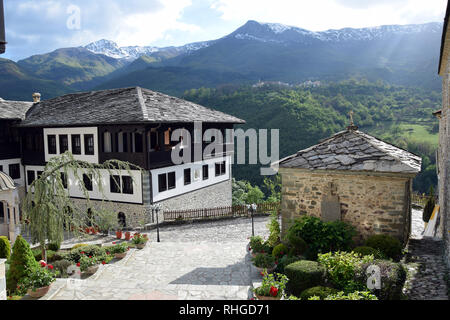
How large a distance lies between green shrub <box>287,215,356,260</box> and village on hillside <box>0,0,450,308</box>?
0.04 m

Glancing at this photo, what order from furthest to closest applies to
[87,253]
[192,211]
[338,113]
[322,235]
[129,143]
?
1. [338,113]
2. [192,211]
3. [129,143]
4. [87,253]
5. [322,235]

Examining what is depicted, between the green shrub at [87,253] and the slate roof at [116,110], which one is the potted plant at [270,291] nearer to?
the green shrub at [87,253]

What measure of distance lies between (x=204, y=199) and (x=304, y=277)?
18.2 m

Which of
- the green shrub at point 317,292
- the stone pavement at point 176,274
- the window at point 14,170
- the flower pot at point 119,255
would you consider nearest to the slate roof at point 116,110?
the window at point 14,170

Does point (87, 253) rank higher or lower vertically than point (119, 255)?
higher

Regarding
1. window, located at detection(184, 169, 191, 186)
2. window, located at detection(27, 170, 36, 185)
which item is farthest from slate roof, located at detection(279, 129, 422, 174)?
window, located at detection(27, 170, 36, 185)

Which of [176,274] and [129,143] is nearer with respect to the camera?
[176,274]

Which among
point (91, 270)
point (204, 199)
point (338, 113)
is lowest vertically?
point (204, 199)

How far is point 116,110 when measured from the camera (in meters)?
21.5

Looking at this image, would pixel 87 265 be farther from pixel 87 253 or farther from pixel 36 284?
pixel 36 284

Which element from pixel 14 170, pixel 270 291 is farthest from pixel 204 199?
pixel 270 291

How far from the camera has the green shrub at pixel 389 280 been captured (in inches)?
283

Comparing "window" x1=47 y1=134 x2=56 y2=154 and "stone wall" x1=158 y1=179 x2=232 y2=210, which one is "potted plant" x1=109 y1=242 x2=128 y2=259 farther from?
"window" x1=47 y1=134 x2=56 y2=154

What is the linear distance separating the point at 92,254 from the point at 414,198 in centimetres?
2228
